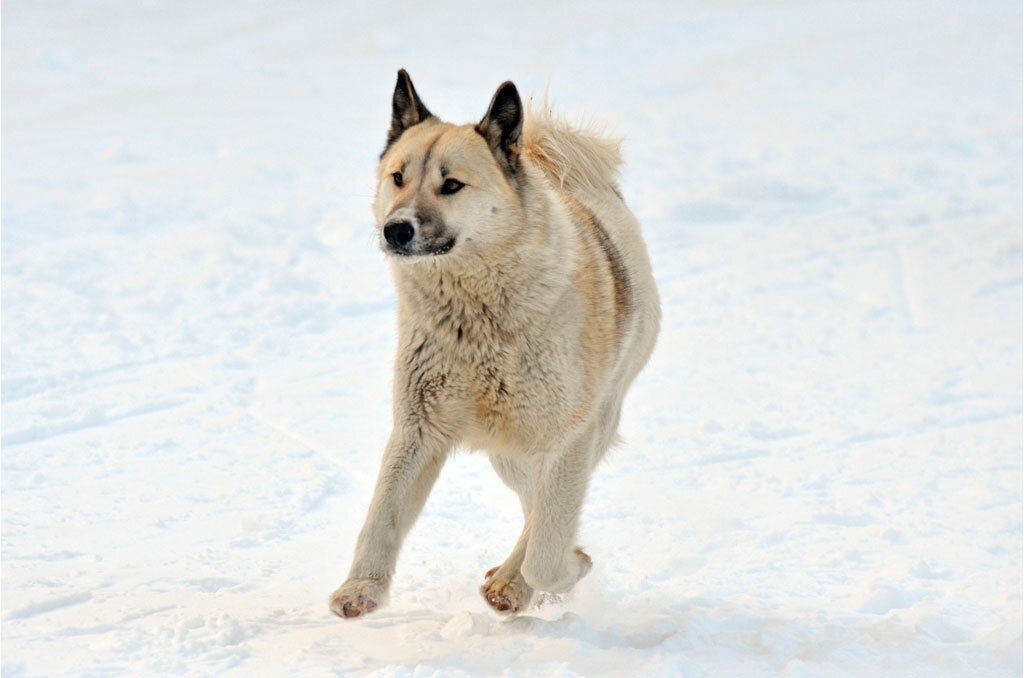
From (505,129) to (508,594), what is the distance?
62.7 inches

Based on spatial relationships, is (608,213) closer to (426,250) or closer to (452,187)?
(452,187)

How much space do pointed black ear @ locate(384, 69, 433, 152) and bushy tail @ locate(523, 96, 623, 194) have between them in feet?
2.62

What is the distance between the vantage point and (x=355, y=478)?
5.52 meters

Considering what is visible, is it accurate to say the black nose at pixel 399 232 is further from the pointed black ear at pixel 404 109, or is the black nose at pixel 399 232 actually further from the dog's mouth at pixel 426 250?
the pointed black ear at pixel 404 109

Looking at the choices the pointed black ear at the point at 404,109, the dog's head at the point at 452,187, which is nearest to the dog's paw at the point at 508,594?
the dog's head at the point at 452,187

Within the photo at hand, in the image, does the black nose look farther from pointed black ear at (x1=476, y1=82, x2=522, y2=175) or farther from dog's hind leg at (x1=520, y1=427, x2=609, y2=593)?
dog's hind leg at (x1=520, y1=427, x2=609, y2=593)

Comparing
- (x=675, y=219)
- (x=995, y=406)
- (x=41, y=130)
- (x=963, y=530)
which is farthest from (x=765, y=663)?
(x=41, y=130)

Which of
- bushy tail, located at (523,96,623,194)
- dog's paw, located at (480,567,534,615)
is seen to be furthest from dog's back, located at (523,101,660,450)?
dog's paw, located at (480,567,534,615)

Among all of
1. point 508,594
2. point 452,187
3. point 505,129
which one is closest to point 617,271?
point 505,129

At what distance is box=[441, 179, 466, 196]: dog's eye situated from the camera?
3.70 metres

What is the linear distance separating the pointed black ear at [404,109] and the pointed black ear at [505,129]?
0.32 metres

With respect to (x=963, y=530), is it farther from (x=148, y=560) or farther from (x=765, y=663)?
(x=148, y=560)

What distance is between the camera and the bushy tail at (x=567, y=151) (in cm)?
486

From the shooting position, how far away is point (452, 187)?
3705 millimetres
